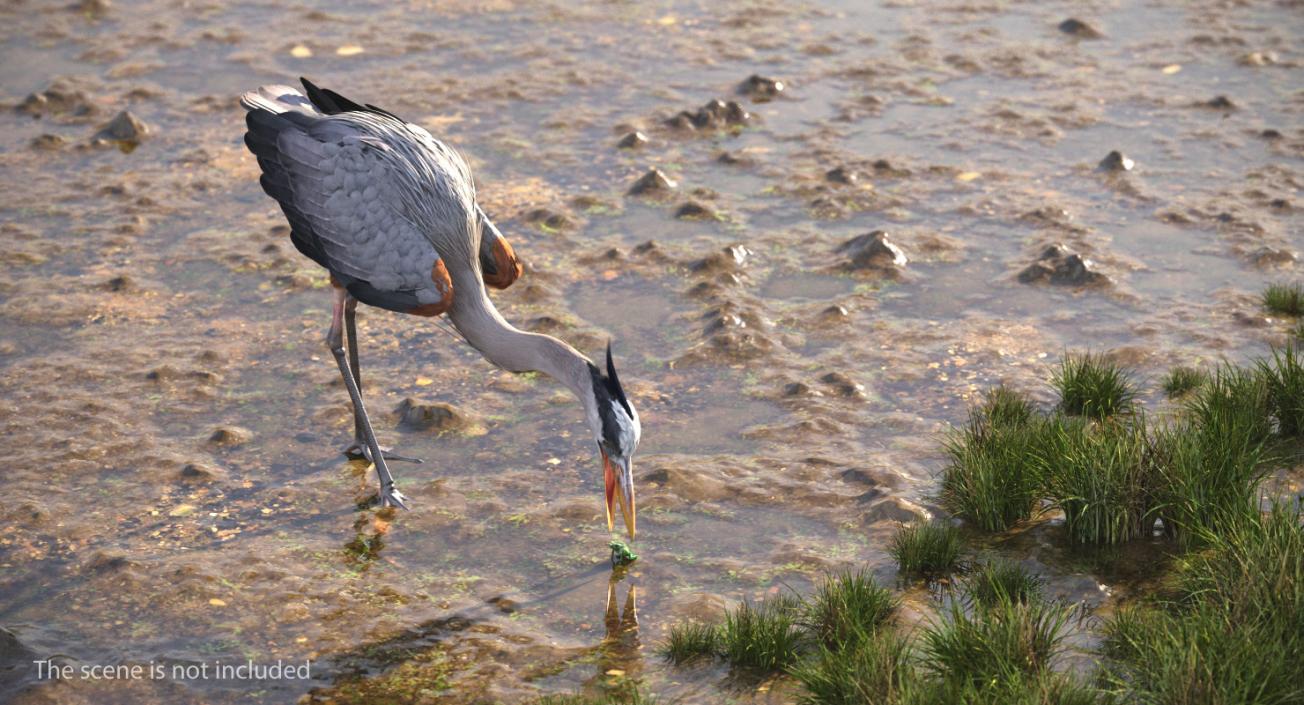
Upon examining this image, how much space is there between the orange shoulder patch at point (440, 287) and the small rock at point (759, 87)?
18.2 feet

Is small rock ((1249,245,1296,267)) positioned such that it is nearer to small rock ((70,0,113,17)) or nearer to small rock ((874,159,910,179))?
small rock ((874,159,910,179))

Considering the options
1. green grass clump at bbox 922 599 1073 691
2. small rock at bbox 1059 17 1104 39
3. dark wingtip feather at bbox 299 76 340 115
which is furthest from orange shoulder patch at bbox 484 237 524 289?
Answer: small rock at bbox 1059 17 1104 39

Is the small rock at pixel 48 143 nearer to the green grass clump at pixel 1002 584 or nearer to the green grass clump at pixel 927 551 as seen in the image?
the green grass clump at pixel 927 551

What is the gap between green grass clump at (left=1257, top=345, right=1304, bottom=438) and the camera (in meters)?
6.50

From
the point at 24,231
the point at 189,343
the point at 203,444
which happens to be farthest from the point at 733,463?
the point at 24,231

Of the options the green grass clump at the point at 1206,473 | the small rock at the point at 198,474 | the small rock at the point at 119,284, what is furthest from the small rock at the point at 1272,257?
the small rock at the point at 119,284

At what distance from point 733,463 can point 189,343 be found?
3.25 m

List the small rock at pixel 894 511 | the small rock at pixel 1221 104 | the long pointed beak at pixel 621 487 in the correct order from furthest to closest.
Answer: the small rock at pixel 1221 104
the small rock at pixel 894 511
the long pointed beak at pixel 621 487

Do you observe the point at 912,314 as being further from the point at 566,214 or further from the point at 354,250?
the point at 354,250

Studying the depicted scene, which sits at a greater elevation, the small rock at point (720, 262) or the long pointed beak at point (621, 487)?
the long pointed beak at point (621, 487)

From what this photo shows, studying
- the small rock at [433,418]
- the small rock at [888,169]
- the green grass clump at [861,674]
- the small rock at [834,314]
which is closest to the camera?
the green grass clump at [861,674]

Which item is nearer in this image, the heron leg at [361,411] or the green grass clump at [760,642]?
the green grass clump at [760,642]

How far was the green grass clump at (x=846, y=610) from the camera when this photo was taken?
5332 mm

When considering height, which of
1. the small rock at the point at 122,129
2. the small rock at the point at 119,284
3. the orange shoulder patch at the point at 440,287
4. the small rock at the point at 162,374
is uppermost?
the orange shoulder patch at the point at 440,287
